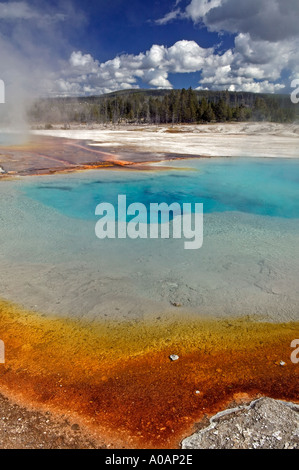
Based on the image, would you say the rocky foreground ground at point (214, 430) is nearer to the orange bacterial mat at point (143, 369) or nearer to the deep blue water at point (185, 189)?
the orange bacterial mat at point (143, 369)

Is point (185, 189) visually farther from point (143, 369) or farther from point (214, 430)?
point (214, 430)

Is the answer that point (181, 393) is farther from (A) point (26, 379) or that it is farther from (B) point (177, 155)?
(B) point (177, 155)

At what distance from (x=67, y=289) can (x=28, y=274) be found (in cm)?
75

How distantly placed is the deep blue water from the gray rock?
549 centimetres

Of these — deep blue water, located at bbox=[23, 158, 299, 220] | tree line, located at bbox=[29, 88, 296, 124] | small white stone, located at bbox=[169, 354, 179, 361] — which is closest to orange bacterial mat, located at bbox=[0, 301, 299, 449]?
small white stone, located at bbox=[169, 354, 179, 361]

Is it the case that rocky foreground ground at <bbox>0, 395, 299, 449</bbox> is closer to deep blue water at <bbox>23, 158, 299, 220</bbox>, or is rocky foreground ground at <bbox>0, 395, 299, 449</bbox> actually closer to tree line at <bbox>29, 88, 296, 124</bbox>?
deep blue water at <bbox>23, 158, 299, 220</bbox>

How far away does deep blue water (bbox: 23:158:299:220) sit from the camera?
8.40 metres

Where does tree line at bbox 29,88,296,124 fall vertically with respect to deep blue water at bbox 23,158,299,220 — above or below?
above

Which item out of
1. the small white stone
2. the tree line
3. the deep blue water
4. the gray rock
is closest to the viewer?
the gray rock

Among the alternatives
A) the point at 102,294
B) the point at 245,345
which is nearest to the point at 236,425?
the point at 245,345

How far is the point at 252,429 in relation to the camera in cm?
226

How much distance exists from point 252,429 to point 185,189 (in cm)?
832

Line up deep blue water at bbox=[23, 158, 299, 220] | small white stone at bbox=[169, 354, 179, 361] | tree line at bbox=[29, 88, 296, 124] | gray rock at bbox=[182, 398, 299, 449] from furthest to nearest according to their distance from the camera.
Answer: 1. tree line at bbox=[29, 88, 296, 124]
2. deep blue water at bbox=[23, 158, 299, 220]
3. small white stone at bbox=[169, 354, 179, 361]
4. gray rock at bbox=[182, 398, 299, 449]

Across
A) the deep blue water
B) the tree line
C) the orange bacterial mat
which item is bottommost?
the orange bacterial mat
